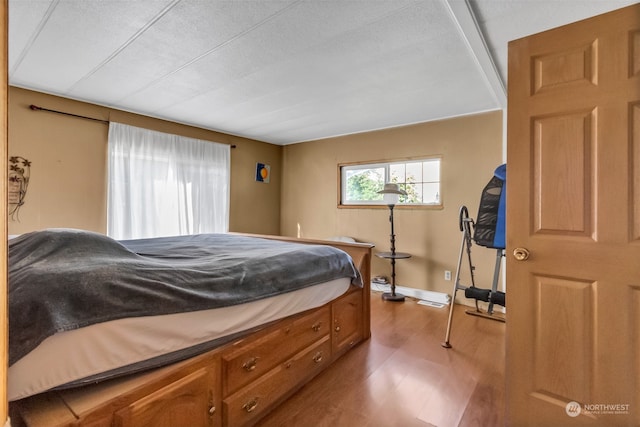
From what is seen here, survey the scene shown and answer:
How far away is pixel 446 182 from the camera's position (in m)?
3.60

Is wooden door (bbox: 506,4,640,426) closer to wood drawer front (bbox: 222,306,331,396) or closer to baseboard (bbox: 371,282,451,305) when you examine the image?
wood drawer front (bbox: 222,306,331,396)

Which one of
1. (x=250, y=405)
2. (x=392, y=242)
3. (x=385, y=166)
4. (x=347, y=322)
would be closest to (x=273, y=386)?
(x=250, y=405)

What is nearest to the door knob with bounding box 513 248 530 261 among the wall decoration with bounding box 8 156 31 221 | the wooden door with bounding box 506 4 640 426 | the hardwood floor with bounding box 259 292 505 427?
the wooden door with bounding box 506 4 640 426

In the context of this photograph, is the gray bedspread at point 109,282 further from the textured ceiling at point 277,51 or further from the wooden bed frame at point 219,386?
the textured ceiling at point 277,51

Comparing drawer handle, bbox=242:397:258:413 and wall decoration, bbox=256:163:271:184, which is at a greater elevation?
wall decoration, bbox=256:163:271:184

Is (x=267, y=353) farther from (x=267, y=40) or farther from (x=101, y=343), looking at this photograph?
(x=267, y=40)

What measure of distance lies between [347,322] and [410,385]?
63 cm

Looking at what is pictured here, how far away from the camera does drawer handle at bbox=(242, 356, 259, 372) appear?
151 centimetres

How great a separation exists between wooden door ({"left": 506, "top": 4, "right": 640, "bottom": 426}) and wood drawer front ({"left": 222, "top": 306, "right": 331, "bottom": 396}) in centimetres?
110

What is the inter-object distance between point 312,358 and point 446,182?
Answer: 8.71ft

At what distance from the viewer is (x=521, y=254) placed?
139 centimetres

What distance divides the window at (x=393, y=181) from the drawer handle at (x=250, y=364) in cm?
293

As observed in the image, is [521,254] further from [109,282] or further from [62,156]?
[62,156]

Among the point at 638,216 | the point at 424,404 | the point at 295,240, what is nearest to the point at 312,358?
the point at 424,404
